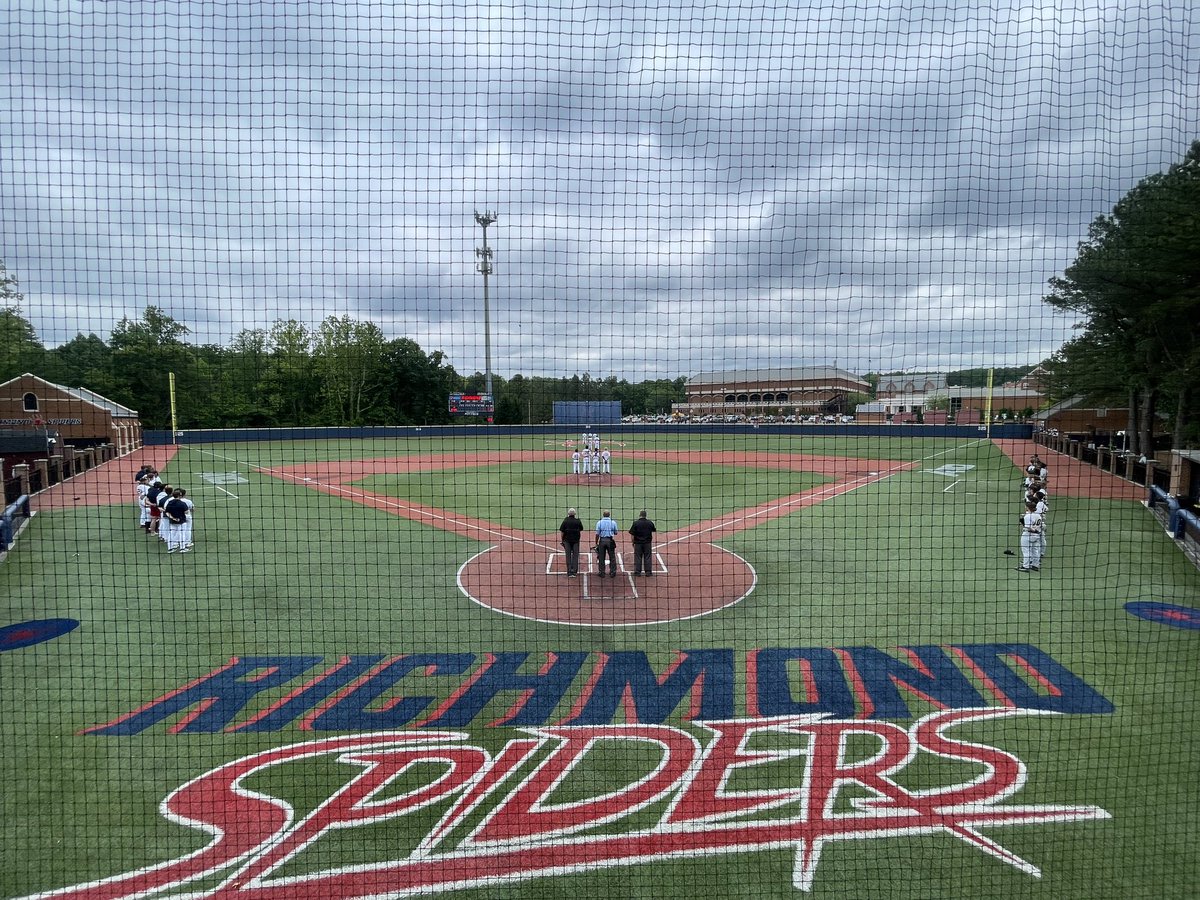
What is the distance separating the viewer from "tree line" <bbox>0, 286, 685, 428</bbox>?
84.8 ft

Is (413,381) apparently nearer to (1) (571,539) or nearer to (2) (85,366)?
(2) (85,366)

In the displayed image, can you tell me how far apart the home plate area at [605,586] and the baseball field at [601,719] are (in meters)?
0.09

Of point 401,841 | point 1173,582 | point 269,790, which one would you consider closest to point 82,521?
point 269,790

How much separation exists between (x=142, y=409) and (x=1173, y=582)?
152 feet

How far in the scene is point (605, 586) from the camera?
1039 centimetres

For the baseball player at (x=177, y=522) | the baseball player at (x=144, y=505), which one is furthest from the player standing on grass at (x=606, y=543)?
the baseball player at (x=144, y=505)

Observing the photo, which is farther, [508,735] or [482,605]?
[482,605]

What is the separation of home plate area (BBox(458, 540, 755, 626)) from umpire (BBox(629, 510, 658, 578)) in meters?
0.18

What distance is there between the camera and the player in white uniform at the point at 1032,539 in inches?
416

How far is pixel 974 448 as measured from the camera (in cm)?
3616

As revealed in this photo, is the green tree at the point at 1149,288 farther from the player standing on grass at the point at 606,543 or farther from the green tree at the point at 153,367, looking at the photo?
the green tree at the point at 153,367

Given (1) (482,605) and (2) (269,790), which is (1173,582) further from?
(2) (269,790)

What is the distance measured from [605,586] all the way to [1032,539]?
7253 mm

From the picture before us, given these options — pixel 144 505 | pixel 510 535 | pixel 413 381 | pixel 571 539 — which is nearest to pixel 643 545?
pixel 571 539
